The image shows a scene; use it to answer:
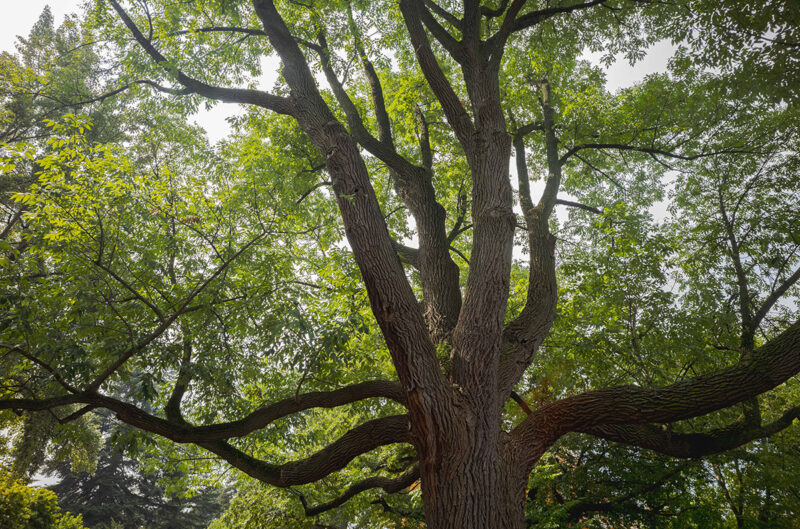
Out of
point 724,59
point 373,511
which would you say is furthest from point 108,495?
point 724,59

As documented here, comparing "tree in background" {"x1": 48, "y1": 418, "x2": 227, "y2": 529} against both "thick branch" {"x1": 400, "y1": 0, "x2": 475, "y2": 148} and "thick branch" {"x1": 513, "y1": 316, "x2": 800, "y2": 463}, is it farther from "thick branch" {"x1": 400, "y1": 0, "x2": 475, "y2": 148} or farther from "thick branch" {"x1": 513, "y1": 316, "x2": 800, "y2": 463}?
"thick branch" {"x1": 400, "y1": 0, "x2": 475, "y2": 148}

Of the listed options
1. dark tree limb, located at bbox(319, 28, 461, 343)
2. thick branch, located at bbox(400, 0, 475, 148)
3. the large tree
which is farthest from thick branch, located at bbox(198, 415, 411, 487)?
thick branch, located at bbox(400, 0, 475, 148)

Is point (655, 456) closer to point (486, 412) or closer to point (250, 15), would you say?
point (486, 412)

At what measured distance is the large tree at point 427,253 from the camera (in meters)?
3.29

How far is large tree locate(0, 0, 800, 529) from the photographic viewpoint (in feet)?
10.8

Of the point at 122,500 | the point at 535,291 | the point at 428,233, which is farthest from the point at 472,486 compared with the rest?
the point at 122,500

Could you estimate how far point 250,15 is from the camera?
6137 mm

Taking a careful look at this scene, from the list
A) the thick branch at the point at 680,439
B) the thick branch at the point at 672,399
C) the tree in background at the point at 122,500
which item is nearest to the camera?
the thick branch at the point at 672,399

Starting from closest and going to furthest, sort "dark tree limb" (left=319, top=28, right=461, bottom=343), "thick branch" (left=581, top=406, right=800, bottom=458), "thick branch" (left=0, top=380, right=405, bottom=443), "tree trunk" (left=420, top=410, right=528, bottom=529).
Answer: "tree trunk" (left=420, top=410, right=528, bottom=529) → "thick branch" (left=0, top=380, right=405, bottom=443) → "thick branch" (left=581, top=406, right=800, bottom=458) → "dark tree limb" (left=319, top=28, right=461, bottom=343)

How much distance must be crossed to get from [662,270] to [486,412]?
518 centimetres

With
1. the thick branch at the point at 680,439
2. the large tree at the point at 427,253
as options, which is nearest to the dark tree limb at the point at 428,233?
the large tree at the point at 427,253

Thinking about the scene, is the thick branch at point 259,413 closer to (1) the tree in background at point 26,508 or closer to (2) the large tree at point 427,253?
(2) the large tree at point 427,253

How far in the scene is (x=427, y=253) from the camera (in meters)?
4.50

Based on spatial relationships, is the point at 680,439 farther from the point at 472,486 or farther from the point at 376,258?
the point at 376,258
